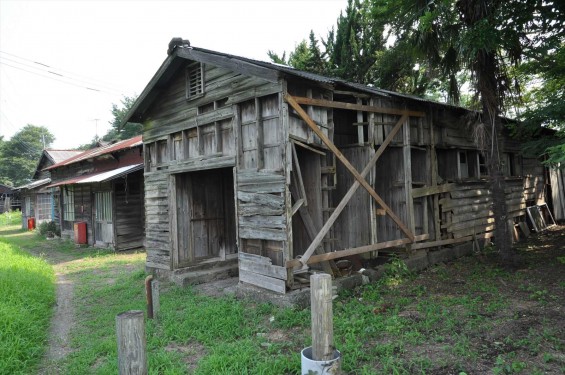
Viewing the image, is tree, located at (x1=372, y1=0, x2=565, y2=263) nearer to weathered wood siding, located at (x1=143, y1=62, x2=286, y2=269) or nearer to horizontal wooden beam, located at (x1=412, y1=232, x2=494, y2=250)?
horizontal wooden beam, located at (x1=412, y1=232, x2=494, y2=250)

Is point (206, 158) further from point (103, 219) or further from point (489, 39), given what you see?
point (103, 219)

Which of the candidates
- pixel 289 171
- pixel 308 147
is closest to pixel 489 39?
pixel 308 147

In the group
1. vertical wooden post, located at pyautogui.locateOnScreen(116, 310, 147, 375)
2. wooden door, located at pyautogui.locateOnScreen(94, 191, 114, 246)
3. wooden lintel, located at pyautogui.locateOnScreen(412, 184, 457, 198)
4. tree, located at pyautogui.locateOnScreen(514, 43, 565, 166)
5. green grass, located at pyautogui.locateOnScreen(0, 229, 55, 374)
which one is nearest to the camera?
vertical wooden post, located at pyautogui.locateOnScreen(116, 310, 147, 375)

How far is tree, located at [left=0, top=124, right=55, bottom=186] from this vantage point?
188 ft

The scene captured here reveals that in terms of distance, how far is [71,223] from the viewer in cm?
Result: 2178

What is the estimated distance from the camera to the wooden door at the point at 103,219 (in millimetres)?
17188

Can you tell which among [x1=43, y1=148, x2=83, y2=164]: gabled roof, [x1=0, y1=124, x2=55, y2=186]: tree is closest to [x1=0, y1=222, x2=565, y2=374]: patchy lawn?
[x1=43, y1=148, x2=83, y2=164]: gabled roof

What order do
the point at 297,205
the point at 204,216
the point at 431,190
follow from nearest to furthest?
the point at 297,205
the point at 431,190
the point at 204,216

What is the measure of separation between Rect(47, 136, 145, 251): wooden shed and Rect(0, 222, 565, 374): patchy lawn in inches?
279

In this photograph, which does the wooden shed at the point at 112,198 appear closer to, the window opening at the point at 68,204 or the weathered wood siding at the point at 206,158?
the window opening at the point at 68,204

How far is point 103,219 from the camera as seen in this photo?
17828 mm

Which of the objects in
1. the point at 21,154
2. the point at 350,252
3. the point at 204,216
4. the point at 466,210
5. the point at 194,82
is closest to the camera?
the point at 350,252

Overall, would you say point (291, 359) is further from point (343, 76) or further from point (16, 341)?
point (343, 76)

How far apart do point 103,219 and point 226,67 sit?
1253cm
